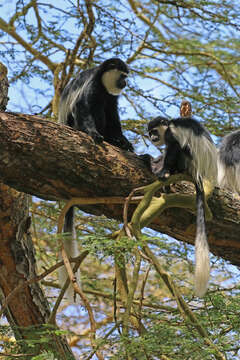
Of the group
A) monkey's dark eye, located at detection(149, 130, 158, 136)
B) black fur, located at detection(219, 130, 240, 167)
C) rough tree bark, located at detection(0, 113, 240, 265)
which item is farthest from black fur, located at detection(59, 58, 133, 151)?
black fur, located at detection(219, 130, 240, 167)

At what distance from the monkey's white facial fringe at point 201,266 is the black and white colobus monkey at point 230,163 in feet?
5.90

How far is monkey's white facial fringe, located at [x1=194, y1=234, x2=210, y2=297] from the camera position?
2178 millimetres

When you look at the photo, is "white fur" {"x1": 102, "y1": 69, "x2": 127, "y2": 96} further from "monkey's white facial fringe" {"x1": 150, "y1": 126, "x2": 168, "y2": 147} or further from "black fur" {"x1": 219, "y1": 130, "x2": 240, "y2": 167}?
"black fur" {"x1": 219, "y1": 130, "x2": 240, "y2": 167}

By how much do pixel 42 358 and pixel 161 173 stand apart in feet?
3.97

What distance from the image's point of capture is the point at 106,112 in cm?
378

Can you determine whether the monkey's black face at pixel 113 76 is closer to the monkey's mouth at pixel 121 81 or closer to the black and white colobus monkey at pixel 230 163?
the monkey's mouth at pixel 121 81

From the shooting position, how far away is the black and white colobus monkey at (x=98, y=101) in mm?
3418

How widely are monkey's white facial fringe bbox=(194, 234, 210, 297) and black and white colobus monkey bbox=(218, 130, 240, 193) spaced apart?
1799mm

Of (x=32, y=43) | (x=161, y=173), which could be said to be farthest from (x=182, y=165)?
(x=32, y=43)

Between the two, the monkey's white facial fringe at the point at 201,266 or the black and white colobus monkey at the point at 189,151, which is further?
the black and white colobus monkey at the point at 189,151

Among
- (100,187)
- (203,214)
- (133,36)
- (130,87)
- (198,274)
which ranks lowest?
(198,274)

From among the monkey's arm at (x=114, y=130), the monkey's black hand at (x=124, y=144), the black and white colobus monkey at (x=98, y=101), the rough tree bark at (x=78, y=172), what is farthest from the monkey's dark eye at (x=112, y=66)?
the rough tree bark at (x=78, y=172)

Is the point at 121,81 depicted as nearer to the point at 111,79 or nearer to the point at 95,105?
the point at 111,79

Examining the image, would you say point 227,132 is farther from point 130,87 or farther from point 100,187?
point 100,187
